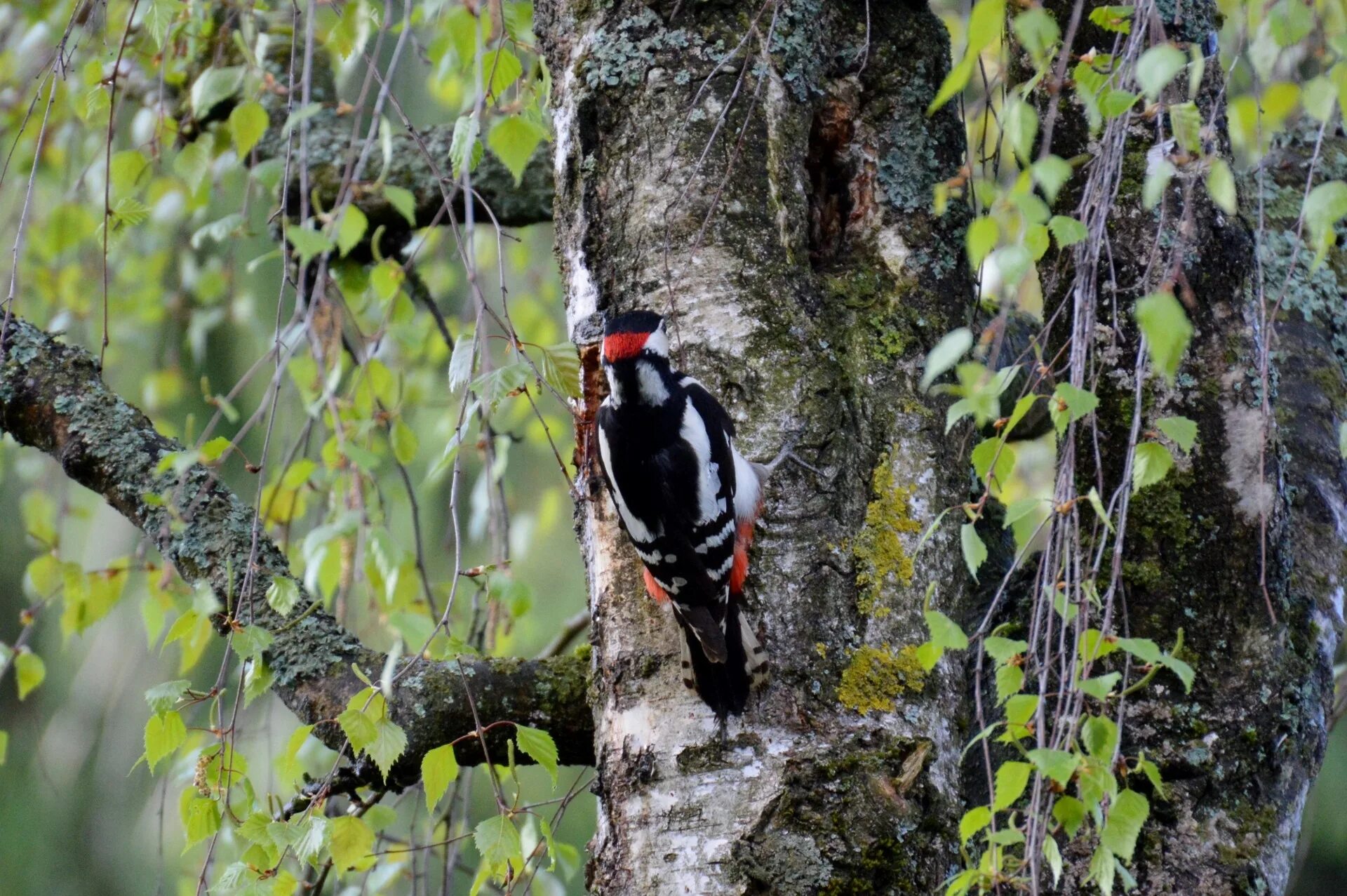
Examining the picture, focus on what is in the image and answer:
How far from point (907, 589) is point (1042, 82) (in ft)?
2.81

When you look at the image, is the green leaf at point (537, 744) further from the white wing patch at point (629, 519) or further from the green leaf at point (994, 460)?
the green leaf at point (994, 460)

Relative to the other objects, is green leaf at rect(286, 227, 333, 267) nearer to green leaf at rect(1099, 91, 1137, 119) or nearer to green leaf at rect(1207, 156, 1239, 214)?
green leaf at rect(1099, 91, 1137, 119)

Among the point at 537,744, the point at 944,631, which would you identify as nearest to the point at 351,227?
the point at 537,744

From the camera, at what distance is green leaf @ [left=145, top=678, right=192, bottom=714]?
1.86 metres

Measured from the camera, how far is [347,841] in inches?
72.9

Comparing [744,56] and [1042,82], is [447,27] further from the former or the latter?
A: [1042,82]

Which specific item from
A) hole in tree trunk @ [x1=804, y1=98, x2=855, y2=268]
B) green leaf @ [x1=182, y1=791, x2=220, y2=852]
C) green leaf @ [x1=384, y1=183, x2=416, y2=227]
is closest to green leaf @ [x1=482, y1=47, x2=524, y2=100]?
green leaf @ [x1=384, y1=183, x2=416, y2=227]

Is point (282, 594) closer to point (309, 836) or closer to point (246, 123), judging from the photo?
point (309, 836)

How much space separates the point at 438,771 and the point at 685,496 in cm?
86

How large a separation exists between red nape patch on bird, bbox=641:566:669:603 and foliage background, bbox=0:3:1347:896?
1.22m

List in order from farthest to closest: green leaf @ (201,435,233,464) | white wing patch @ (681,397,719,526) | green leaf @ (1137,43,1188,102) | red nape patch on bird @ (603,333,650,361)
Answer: white wing patch @ (681,397,719,526)
red nape patch on bird @ (603,333,650,361)
green leaf @ (201,435,233,464)
green leaf @ (1137,43,1188,102)

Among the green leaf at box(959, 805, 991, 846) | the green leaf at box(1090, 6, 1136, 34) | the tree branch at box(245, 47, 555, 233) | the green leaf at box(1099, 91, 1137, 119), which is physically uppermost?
the tree branch at box(245, 47, 555, 233)

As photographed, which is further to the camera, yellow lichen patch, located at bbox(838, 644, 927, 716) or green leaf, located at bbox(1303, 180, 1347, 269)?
yellow lichen patch, located at bbox(838, 644, 927, 716)

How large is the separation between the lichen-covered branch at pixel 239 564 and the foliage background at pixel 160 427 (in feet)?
2.60
